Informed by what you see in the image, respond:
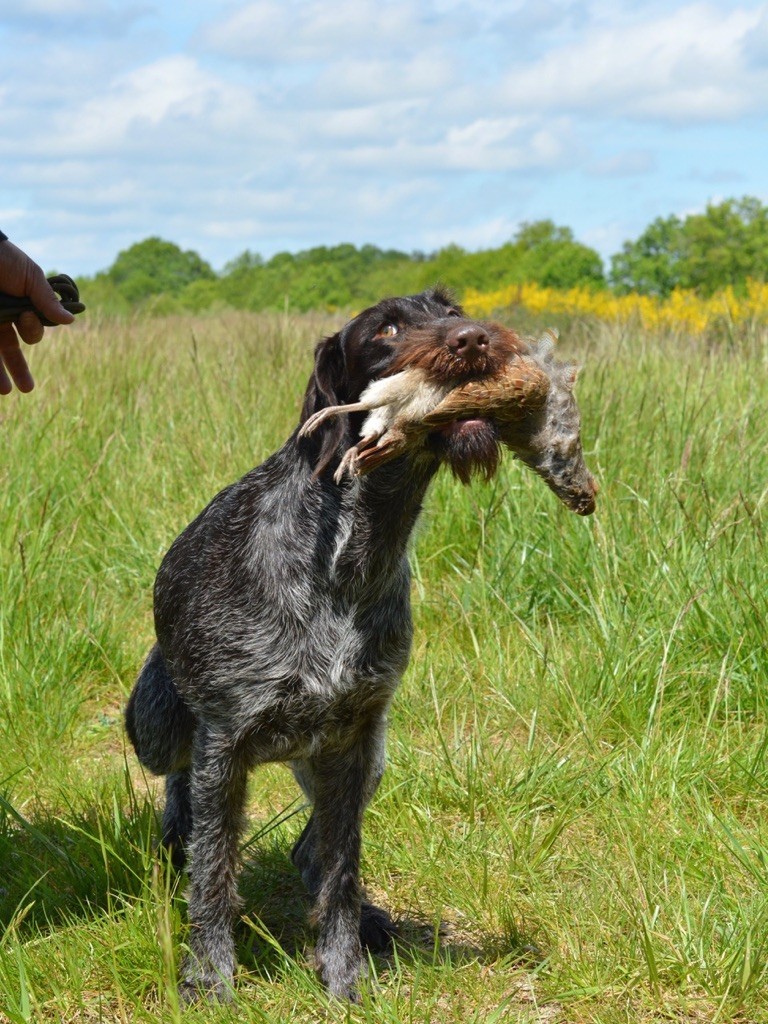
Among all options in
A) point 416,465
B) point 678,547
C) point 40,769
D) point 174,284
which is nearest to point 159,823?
point 40,769

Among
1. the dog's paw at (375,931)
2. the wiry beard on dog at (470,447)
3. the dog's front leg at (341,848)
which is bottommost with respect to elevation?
the dog's paw at (375,931)

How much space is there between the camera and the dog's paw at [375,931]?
331cm

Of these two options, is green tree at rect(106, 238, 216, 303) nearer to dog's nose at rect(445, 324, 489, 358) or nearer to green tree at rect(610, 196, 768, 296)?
green tree at rect(610, 196, 768, 296)

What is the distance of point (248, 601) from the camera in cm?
307

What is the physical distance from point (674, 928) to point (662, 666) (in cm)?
107

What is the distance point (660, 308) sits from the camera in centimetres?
1197

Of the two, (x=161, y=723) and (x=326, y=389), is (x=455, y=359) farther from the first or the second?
(x=161, y=723)

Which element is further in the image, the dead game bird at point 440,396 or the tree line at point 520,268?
the tree line at point 520,268

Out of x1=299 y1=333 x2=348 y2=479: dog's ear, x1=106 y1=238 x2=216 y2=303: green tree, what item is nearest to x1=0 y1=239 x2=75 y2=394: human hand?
x1=299 y1=333 x2=348 y2=479: dog's ear

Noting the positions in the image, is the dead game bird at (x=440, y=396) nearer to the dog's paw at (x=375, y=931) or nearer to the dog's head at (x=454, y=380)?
the dog's head at (x=454, y=380)

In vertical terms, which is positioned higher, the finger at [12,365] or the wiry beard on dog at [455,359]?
the finger at [12,365]

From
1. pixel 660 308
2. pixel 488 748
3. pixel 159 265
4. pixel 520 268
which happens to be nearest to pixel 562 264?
pixel 520 268

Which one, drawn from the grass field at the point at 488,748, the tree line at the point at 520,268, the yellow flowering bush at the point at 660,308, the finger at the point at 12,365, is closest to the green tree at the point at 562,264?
the tree line at the point at 520,268

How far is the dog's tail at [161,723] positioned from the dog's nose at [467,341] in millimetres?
1443
